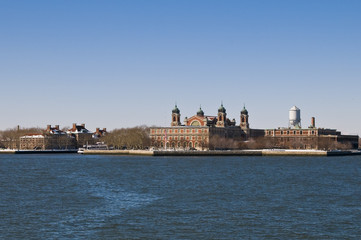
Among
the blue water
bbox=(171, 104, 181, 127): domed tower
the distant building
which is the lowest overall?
the blue water

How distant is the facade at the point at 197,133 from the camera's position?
17838 cm

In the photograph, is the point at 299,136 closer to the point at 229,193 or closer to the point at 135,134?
the point at 135,134

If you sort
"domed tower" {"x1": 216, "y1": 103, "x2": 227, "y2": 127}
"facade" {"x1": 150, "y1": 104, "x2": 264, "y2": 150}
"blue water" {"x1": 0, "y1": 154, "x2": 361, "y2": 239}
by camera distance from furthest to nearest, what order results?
"domed tower" {"x1": 216, "y1": 103, "x2": 227, "y2": 127} < "facade" {"x1": 150, "y1": 104, "x2": 264, "y2": 150} < "blue water" {"x1": 0, "y1": 154, "x2": 361, "y2": 239}

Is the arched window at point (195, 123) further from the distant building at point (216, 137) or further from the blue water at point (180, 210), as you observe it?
the blue water at point (180, 210)

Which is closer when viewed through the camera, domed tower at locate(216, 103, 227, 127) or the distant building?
the distant building

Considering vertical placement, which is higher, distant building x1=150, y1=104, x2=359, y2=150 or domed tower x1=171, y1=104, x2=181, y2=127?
domed tower x1=171, y1=104, x2=181, y2=127

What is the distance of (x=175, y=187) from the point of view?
5106cm

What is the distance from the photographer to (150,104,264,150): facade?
178375 millimetres

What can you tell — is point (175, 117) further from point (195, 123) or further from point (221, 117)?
point (221, 117)

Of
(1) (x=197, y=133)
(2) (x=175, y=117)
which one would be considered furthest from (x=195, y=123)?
(2) (x=175, y=117)

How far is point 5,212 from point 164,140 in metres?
149

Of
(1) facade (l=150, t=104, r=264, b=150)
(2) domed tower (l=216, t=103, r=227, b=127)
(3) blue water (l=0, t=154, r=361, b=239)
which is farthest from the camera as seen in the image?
(2) domed tower (l=216, t=103, r=227, b=127)

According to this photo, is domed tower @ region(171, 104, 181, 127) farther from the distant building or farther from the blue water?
the blue water

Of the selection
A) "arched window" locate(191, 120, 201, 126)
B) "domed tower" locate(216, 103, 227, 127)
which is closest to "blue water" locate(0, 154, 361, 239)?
"arched window" locate(191, 120, 201, 126)
